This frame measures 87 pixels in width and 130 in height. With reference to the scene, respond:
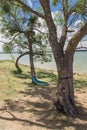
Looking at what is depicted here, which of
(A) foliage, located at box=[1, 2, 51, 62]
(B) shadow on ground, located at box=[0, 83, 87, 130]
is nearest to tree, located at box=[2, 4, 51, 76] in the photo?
(A) foliage, located at box=[1, 2, 51, 62]

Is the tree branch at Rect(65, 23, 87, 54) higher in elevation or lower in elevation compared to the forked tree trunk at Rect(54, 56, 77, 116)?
higher

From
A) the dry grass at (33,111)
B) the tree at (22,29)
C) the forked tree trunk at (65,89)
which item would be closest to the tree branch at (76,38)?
the forked tree trunk at (65,89)

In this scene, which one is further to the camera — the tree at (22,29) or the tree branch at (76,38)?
the tree at (22,29)

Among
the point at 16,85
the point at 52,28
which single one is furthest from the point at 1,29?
the point at 52,28

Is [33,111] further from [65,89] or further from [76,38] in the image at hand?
[76,38]

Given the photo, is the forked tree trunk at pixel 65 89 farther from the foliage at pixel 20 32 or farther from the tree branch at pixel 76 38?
the foliage at pixel 20 32

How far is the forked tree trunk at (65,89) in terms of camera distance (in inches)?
292

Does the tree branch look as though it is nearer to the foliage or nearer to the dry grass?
the dry grass

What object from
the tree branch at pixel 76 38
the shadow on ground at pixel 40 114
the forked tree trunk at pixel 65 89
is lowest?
the shadow on ground at pixel 40 114

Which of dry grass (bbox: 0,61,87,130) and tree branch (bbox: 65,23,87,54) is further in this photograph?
tree branch (bbox: 65,23,87,54)

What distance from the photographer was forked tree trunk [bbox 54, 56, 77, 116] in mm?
7406

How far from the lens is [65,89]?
7.42 m

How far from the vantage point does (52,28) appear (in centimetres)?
747

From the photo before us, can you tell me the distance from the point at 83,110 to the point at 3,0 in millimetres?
3780
